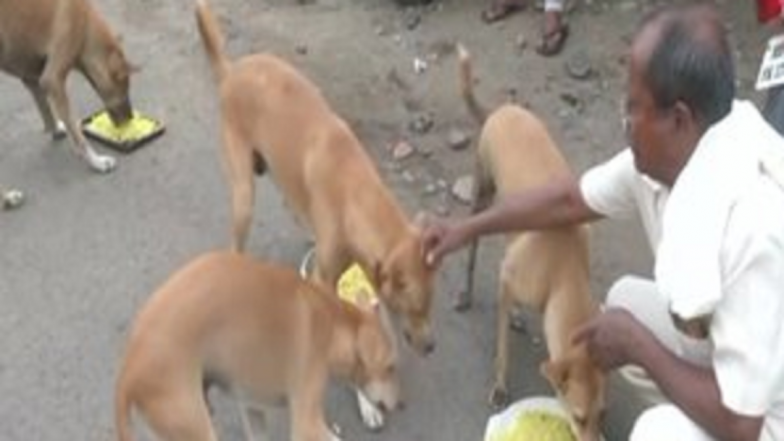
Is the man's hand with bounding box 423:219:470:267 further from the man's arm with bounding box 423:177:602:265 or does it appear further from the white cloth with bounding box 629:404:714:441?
the white cloth with bounding box 629:404:714:441

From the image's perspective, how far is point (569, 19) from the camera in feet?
20.9

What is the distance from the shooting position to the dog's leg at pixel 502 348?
14.0 ft

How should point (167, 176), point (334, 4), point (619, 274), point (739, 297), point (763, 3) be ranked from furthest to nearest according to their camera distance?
point (334, 4)
point (167, 176)
point (619, 274)
point (763, 3)
point (739, 297)

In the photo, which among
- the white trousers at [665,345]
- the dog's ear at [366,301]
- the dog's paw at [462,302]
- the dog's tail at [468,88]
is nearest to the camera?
the white trousers at [665,345]

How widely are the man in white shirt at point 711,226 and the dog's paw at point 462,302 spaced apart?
1591mm

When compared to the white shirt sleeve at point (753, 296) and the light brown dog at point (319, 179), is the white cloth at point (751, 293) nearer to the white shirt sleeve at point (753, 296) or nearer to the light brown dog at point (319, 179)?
the white shirt sleeve at point (753, 296)

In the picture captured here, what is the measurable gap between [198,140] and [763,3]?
2.63 metres

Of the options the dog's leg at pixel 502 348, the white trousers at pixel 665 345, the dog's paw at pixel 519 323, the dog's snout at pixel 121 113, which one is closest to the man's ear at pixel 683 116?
the white trousers at pixel 665 345

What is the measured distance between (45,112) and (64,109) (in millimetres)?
275

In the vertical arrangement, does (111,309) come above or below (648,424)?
below

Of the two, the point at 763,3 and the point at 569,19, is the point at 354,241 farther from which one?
the point at 569,19

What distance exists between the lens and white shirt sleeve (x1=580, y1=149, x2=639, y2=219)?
3.69 m

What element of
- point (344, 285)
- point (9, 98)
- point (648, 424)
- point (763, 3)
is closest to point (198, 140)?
point (9, 98)

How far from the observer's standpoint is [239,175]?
4637mm
